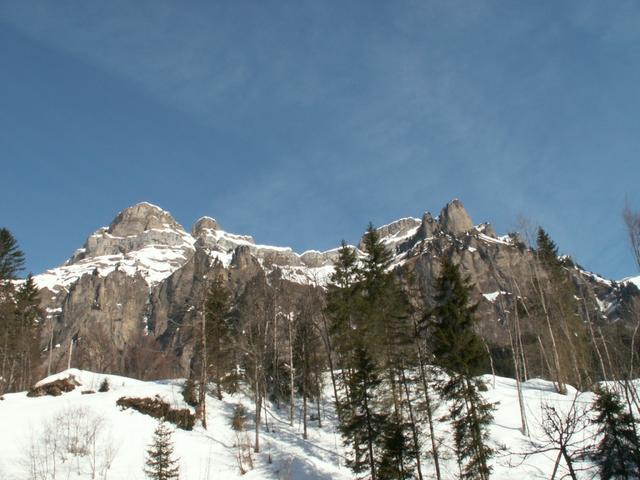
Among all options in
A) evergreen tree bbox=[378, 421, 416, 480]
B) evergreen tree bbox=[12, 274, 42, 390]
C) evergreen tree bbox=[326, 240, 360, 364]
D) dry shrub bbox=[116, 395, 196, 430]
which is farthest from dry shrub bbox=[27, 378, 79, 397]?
evergreen tree bbox=[378, 421, 416, 480]

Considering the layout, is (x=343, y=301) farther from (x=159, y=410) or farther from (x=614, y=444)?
(x=614, y=444)

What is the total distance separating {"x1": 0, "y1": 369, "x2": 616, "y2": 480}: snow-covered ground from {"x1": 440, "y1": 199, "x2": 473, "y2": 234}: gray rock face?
488ft

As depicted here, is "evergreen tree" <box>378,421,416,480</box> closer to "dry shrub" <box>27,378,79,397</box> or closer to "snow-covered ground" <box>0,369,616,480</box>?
"snow-covered ground" <box>0,369,616,480</box>

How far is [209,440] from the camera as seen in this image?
3100cm

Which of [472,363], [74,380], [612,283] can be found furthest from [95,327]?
[612,283]

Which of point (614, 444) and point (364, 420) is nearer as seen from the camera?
point (614, 444)

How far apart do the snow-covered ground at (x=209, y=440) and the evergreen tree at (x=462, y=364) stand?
175cm

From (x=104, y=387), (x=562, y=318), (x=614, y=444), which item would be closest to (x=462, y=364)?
(x=614, y=444)

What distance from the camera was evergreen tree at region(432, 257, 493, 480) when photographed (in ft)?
81.8

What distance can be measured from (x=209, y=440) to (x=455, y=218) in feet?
547

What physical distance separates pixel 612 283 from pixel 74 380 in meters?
164

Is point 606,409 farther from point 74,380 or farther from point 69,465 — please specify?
point 74,380

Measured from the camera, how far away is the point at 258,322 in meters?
34.8

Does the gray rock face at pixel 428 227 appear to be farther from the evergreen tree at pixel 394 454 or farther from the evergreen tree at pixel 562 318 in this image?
the evergreen tree at pixel 394 454
